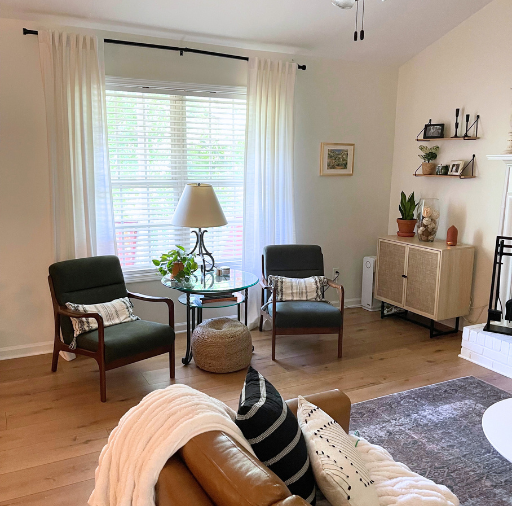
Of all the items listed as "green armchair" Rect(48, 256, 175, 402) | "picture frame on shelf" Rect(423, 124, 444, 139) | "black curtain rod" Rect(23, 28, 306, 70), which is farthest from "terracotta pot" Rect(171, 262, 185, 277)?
"picture frame on shelf" Rect(423, 124, 444, 139)

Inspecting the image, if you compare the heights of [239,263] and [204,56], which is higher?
[204,56]

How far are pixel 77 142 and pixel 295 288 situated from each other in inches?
81.4

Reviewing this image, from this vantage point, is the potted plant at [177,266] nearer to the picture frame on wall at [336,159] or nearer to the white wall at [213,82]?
the white wall at [213,82]

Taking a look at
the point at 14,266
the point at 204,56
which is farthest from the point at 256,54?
the point at 14,266

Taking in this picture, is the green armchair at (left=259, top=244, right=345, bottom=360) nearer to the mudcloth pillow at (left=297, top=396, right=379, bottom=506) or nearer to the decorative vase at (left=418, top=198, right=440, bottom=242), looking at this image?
the decorative vase at (left=418, top=198, right=440, bottom=242)

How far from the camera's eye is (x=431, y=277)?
441cm

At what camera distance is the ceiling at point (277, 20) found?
3.59 m

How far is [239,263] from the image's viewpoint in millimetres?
4734

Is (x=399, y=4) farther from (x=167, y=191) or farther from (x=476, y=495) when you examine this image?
(x=476, y=495)

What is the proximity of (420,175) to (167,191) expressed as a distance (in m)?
2.45

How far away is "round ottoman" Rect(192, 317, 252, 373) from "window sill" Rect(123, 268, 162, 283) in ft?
2.79

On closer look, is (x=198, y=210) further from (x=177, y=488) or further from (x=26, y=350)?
(x=177, y=488)

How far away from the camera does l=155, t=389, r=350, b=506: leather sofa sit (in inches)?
48.2

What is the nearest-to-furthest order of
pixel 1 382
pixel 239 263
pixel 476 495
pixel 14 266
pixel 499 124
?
pixel 476 495 → pixel 1 382 → pixel 14 266 → pixel 499 124 → pixel 239 263
